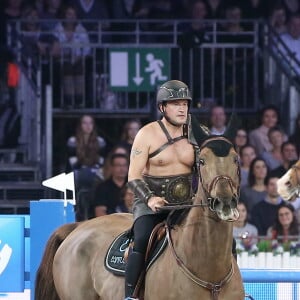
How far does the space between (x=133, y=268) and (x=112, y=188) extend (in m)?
6.41

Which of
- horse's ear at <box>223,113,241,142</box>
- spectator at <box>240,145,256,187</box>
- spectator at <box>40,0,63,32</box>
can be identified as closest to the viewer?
horse's ear at <box>223,113,241,142</box>

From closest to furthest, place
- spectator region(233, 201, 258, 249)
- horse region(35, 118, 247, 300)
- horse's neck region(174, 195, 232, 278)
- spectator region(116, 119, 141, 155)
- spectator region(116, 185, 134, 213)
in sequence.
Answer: horse region(35, 118, 247, 300), horse's neck region(174, 195, 232, 278), spectator region(233, 201, 258, 249), spectator region(116, 185, 134, 213), spectator region(116, 119, 141, 155)

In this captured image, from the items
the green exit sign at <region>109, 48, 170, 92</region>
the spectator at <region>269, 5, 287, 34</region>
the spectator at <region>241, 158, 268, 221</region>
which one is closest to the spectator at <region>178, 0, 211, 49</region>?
the green exit sign at <region>109, 48, 170, 92</region>

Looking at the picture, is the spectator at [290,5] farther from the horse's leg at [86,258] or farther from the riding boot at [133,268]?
the riding boot at [133,268]

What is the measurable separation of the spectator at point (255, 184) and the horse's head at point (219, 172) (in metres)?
7.06

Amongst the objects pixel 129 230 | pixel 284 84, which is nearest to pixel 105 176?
pixel 284 84

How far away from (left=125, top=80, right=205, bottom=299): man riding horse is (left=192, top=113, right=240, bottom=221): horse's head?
49 cm

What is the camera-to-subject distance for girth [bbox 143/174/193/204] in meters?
8.27

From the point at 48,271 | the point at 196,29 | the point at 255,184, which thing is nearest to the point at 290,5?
the point at 196,29

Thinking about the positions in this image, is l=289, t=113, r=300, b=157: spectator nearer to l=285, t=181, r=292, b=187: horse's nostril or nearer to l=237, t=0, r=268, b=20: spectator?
l=237, t=0, r=268, b=20: spectator

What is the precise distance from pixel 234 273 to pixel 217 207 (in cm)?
87

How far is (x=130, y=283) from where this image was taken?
8328mm

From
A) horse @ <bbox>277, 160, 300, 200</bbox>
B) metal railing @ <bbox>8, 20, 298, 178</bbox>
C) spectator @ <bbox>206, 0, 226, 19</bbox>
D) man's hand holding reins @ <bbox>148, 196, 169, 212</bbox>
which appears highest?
spectator @ <bbox>206, 0, 226, 19</bbox>

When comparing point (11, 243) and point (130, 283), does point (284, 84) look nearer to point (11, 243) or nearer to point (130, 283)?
point (11, 243)
